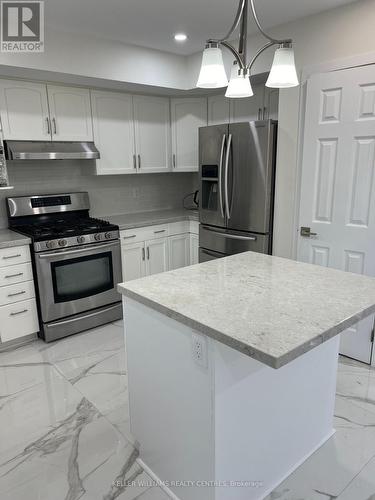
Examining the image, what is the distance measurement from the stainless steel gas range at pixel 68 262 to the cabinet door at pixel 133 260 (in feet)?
0.37

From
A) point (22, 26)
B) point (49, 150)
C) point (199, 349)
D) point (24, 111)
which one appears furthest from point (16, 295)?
point (199, 349)

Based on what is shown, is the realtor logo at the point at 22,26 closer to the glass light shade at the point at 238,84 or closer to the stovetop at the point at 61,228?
the stovetop at the point at 61,228

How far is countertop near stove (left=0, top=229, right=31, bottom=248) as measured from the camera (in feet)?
9.25

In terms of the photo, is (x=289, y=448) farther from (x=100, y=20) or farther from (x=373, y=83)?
(x=100, y=20)

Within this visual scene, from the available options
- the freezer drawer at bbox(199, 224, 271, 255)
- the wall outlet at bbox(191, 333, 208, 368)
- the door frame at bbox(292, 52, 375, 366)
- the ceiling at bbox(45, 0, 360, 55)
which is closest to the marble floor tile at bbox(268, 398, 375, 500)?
the door frame at bbox(292, 52, 375, 366)

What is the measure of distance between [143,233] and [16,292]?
135 centimetres

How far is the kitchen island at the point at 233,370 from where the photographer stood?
1.32m

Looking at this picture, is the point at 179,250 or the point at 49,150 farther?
the point at 179,250

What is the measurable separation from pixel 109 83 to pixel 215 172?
1306mm

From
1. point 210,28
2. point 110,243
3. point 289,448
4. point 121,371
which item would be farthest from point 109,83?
point 289,448

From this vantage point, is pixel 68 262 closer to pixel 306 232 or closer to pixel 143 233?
pixel 143 233

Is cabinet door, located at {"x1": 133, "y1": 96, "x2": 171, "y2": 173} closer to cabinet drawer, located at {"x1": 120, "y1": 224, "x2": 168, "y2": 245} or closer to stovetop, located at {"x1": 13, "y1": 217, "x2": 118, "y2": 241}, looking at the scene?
cabinet drawer, located at {"x1": 120, "y1": 224, "x2": 168, "y2": 245}

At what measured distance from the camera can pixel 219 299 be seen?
1.55 m

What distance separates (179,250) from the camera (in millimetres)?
4117
